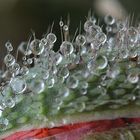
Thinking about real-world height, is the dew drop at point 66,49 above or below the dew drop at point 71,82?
above

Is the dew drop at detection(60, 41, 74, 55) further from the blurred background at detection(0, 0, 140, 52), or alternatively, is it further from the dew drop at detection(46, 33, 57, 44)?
the blurred background at detection(0, 0, 140, 52)

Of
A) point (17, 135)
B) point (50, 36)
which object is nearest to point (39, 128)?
point (17, 135)

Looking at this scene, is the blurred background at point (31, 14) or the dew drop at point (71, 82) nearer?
the dew drop at point (71, 82)

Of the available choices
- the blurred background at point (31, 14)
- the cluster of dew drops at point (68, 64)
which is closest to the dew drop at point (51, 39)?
the cluster of dew drops at point (68, 64)

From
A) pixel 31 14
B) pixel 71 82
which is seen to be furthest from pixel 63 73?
pixel 31 14

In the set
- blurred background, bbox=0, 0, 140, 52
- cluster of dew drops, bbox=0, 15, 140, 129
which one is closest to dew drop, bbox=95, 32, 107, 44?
cluster of dew drops, bbox=0, 15, 140, 129

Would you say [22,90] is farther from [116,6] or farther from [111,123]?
[116,6]

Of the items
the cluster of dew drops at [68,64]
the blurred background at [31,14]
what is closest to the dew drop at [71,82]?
the cluster of dew drops at [68,64]

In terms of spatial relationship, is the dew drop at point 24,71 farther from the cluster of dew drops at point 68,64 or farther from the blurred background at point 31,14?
the blurred background at point 31,14

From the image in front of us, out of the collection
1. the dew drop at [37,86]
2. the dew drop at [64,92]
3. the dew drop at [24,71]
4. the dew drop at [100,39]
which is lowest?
the dew drop at [64,92]
